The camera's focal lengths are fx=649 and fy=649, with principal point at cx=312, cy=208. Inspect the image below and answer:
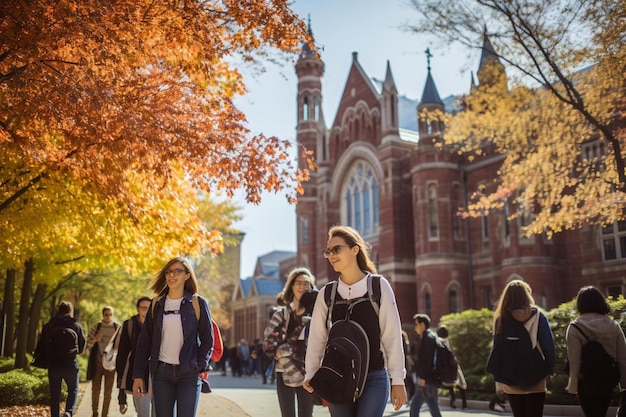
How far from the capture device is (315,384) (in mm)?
4035

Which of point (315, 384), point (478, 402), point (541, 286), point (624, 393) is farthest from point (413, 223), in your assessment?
point (315, 384)

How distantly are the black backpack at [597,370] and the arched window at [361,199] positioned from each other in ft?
103

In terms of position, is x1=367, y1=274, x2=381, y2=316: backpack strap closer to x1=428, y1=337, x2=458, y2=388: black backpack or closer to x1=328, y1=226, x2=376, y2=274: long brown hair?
x1=328, y1=226, x2=376, y2=274: long brown hair

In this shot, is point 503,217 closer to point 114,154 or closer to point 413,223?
point 413,223

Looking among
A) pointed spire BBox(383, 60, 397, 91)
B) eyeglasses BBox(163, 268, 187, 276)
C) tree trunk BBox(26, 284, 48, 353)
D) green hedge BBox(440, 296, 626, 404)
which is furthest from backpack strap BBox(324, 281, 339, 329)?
pointed spire BBox(383, 60, 397, 91)

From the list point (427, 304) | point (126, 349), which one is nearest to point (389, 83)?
point (427, 304)

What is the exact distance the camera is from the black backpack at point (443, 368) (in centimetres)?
911

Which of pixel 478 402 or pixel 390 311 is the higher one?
pixel 390 311

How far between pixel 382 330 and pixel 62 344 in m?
6.50

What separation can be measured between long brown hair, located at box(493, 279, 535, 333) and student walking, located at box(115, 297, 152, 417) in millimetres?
3258

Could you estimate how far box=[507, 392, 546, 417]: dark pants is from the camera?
550 centimetres

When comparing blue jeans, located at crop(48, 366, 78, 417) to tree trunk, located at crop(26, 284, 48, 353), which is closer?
blue jeans, located at crop(48, 366, 78, 417)

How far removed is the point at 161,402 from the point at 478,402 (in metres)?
→ 10.4

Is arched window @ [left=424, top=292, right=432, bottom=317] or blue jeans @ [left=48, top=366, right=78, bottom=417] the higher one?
arched window @ [left=424, top=292, right=432, bottom=317]
